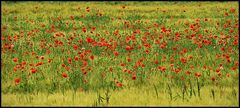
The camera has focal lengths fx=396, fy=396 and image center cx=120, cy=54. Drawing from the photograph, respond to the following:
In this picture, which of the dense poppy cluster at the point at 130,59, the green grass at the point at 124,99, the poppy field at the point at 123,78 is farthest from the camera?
the dense poppy cluster at the point at 130,59

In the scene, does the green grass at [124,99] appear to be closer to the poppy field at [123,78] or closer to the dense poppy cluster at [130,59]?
the poppy field at [123,78]

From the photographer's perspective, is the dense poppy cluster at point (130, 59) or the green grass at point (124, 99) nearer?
the green grass at point (124, 99)

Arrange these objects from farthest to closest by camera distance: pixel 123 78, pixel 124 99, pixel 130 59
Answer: pixel 130 59, pixel 123 78, pixel 124 99

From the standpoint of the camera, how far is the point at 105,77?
20.0ft

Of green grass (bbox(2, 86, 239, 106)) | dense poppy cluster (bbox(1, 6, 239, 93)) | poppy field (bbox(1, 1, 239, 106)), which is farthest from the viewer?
dense poppy cluster (bbox(1, 6, 239, 93))

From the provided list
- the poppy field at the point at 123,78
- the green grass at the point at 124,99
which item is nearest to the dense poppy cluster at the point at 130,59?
the poppy field at the point at 123,78

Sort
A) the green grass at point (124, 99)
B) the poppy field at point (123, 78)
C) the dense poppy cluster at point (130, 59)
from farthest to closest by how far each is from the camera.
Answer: the dense poppy cluster at point (130, 59), the poppy field at point (123, 78), the green grass at point (124, 99)

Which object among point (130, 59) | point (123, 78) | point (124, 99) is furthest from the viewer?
point (130, 59)

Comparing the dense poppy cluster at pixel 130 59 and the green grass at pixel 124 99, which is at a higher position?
the dense poppy cluster at pixel 130 59

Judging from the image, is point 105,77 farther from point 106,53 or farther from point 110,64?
point 106,53

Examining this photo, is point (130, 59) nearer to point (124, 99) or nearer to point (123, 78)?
point (123, 78)

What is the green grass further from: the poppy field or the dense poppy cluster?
the dense poppy cluster

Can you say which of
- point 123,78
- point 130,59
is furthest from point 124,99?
point 130,59

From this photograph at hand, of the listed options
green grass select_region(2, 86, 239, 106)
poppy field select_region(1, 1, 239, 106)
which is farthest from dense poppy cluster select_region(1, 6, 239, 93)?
green grass select_region(2, 86, 239, 106)
